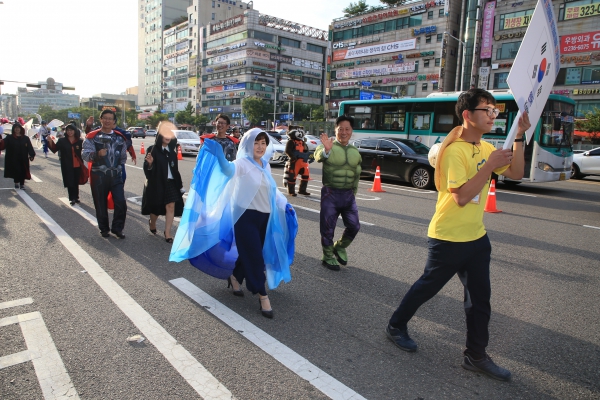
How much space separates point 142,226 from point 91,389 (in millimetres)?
4670

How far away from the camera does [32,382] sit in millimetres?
2674

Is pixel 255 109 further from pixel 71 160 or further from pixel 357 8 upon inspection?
pixel 71 160

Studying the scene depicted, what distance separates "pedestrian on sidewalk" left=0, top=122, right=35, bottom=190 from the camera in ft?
34.6

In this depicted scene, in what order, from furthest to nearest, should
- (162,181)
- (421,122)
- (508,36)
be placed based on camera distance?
(508,36), (421,122), (162,181)

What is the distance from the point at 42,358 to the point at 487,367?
2961mm

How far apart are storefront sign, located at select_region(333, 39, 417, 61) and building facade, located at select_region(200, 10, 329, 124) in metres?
15.4

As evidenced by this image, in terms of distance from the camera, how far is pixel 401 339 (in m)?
3.17

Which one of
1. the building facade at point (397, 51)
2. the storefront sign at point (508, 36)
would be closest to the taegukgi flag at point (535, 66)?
the storefront sign at point (508, 36)

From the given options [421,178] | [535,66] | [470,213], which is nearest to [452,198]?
[470,213]

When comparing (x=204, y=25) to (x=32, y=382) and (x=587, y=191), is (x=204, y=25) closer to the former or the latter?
(x=587, y=191)

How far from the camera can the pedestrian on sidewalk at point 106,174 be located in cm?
627

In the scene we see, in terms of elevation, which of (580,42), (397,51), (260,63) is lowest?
(580,42)

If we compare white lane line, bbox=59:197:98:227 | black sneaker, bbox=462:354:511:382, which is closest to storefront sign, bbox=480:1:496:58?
white lane line, bbox=59:197:98:227

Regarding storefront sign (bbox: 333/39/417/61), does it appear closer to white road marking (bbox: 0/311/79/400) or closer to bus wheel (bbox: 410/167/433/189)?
bus wheel (bbox: 410/167/433/189)
